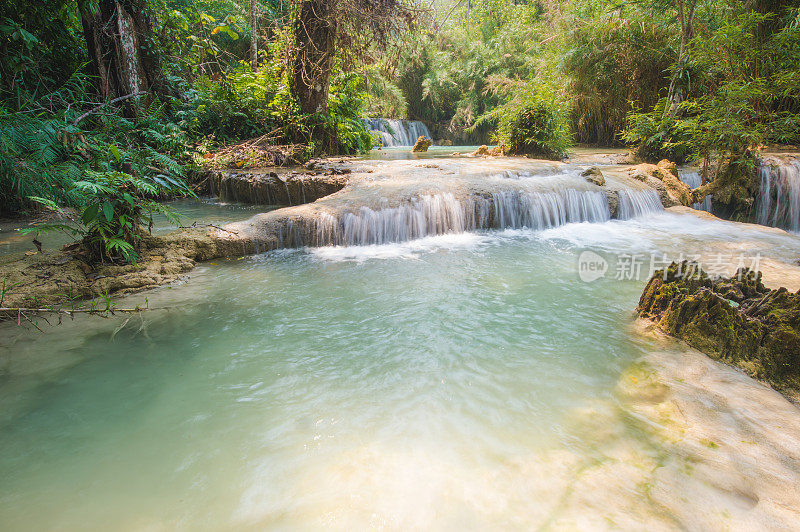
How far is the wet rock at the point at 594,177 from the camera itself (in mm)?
7867

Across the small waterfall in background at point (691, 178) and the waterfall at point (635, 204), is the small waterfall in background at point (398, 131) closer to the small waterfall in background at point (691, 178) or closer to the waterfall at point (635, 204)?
the small waterfall in background at point (691, 178)

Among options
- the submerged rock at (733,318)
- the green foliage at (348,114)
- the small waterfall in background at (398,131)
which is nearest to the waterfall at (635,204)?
the submerged rock at (733,318)

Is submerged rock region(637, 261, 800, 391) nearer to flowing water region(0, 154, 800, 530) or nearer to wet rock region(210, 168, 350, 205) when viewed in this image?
flowing water region(0, 154, 800, 530)

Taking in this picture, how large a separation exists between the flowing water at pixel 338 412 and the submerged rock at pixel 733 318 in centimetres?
37

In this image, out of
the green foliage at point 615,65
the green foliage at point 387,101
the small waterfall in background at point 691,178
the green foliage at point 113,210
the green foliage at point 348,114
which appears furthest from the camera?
the green foliage at point 387,101

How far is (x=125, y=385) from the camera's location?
249 cm

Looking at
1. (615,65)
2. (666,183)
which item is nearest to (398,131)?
(615,65)

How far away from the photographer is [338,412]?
2.26 meters

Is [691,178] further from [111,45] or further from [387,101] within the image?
[387,101]

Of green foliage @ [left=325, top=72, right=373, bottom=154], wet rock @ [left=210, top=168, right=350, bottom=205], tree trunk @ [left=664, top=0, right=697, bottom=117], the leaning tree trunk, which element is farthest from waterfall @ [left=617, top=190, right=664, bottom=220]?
the leaning tree trunk

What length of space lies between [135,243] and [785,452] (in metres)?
5.79

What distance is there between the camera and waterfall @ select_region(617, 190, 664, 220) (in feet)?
25.1

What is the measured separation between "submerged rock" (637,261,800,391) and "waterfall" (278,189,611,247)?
3675mm

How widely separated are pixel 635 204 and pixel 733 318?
19.1 feet
